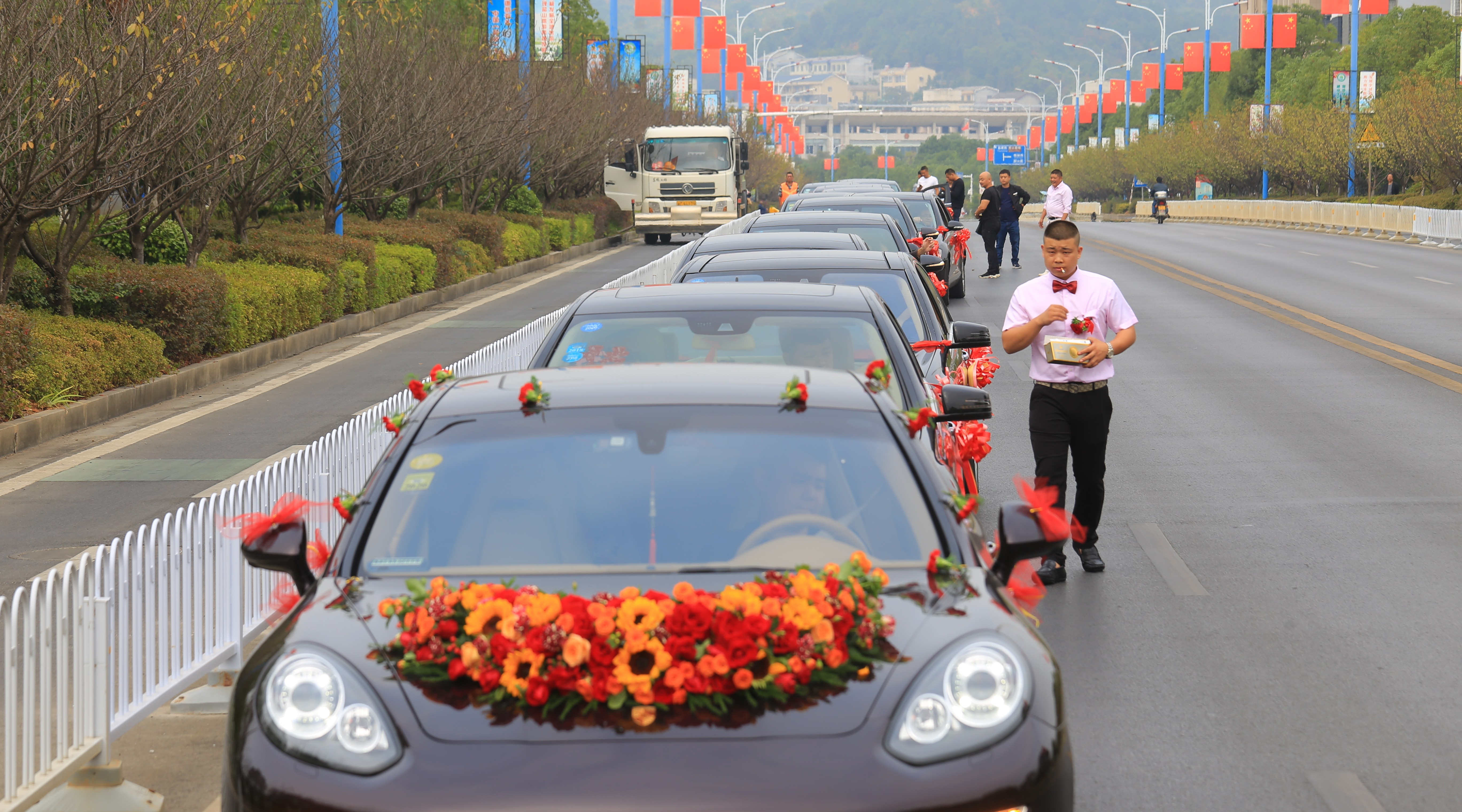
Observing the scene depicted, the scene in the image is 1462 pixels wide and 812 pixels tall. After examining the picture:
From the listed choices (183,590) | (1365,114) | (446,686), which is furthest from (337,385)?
(1365,114)

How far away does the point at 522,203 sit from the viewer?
4306cm

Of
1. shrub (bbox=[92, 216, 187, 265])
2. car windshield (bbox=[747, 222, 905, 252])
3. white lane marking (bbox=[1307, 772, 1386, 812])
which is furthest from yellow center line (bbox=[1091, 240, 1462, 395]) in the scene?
shrub (bbox=[92, 216, 187, 265])

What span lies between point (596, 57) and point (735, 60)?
2586 cm

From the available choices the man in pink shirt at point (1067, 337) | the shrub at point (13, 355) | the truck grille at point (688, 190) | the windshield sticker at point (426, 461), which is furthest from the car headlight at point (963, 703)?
the truck grille at point (688, 190)

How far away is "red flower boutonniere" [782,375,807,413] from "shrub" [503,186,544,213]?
38.4m

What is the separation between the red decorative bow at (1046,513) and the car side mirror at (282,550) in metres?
1.93

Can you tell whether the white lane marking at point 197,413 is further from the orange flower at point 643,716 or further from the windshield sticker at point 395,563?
the orange flower at point 643,716

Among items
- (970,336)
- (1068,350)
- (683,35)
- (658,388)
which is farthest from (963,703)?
(683,35)

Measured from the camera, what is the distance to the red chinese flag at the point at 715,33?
6506 cm

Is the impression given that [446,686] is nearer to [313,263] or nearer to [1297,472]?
[1297,472]

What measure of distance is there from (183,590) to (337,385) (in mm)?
10874

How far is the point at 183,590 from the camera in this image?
Result: 6.12 m

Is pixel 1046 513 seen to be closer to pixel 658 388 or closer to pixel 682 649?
pixel 658 388

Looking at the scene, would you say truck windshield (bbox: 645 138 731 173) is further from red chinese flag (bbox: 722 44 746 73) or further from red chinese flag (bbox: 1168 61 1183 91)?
red chinese flag (bbox: 1168 61 1183 91)
